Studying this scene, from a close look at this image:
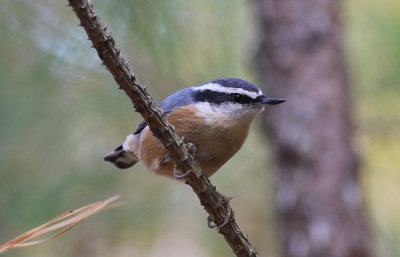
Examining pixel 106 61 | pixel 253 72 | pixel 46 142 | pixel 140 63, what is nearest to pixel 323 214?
pixel 253 72

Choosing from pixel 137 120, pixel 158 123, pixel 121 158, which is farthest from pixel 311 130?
pixel 158 123

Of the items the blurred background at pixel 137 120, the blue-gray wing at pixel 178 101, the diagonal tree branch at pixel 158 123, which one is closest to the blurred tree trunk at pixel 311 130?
the blurred background at pixel 137 120

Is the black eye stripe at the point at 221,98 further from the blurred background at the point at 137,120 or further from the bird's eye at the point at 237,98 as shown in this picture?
the blurred background at the point at 137,120

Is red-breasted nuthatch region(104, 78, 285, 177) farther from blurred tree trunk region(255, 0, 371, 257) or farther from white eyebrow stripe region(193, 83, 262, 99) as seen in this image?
blurred tree trunk region(255, 0, 371, 257)

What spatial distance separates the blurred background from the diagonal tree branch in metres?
1.15

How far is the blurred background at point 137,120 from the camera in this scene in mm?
2504

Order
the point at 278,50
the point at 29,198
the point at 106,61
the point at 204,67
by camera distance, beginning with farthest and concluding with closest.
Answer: the point at 278,50 < the point at 204,67 < the point at 29,198 < the point at 106,61

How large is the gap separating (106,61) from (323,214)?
6.60 feet

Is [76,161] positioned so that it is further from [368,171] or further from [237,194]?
[368,171]

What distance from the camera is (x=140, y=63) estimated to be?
9.17 ft

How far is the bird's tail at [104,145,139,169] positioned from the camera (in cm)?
256

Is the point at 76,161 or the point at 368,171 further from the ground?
the point at 76,161

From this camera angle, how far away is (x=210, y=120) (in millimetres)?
1964

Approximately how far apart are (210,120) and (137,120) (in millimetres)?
1002
